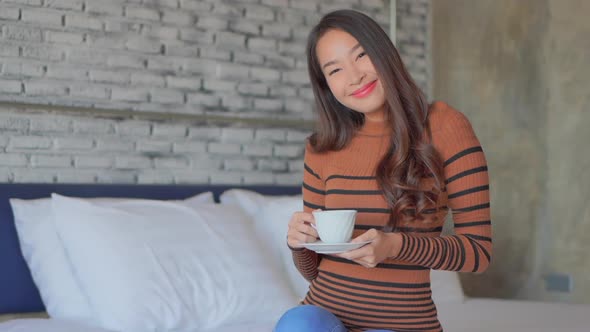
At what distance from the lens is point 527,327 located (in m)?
2.49

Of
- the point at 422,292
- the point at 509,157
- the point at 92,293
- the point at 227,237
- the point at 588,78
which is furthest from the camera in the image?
the point at 509,157

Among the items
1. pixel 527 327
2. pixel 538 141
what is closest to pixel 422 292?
pixel 527 327

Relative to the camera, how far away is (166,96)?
125 inches

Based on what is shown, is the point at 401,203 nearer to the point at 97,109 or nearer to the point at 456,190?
the point at 456,190

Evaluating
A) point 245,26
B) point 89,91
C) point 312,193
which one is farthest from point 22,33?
point 312,193

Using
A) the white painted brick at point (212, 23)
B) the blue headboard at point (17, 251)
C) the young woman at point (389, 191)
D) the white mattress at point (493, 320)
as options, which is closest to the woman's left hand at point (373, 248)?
the young woman at point (389, 191)

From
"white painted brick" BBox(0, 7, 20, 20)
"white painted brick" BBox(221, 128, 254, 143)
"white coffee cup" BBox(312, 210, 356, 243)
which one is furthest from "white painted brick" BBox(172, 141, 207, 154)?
"white coffee cup" BBox(312, 210, 356, 243)

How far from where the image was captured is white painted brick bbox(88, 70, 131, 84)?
2982mm

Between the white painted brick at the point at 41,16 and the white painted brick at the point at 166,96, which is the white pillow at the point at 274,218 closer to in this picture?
the white painted brick at the point at 166,96

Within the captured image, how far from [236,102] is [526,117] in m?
1.59

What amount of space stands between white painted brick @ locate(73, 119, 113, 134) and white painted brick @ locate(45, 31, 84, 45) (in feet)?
1.04

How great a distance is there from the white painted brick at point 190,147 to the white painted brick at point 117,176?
0.22 metres

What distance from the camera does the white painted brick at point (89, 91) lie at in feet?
A: 9.64

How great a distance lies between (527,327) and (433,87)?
188cm
